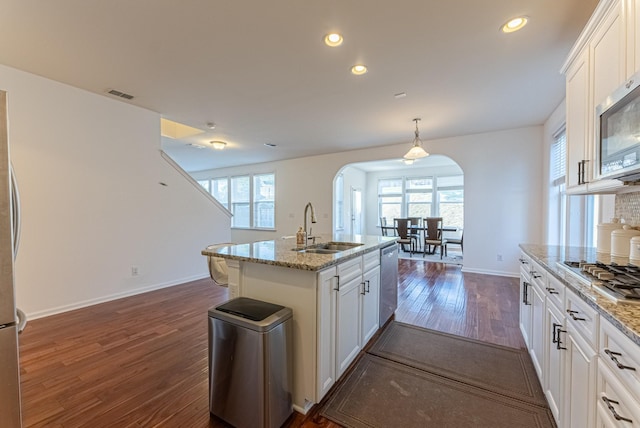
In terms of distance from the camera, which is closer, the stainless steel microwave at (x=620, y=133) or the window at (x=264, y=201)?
the stainless steel microwave at (x=620, y=133)

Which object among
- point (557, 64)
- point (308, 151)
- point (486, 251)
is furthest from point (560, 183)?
point (308, 151)

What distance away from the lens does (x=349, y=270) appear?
1.94 metres

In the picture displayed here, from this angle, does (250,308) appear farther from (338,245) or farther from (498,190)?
(498,190)

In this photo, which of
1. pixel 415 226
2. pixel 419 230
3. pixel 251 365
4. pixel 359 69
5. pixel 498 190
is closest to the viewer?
pixel 251 365

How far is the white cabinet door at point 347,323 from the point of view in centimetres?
181

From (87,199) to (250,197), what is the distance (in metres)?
5.08

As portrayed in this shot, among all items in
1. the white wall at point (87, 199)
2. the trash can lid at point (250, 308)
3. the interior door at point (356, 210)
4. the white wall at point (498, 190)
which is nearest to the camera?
the trash can lid at point (250, 308)

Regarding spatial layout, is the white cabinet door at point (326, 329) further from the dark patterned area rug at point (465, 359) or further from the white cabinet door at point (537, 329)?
the white cabinet door at point (537, 329)

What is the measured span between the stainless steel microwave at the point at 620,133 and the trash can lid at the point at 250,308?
1866mm

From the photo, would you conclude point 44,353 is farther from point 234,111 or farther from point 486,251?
point 486,251

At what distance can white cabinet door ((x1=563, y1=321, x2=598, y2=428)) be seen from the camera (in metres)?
0.99

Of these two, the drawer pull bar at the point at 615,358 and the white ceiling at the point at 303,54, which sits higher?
the white ceiling at the point at 303,54

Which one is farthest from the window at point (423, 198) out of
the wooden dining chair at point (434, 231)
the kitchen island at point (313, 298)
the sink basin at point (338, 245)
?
the kitchen island at point (313, 298)

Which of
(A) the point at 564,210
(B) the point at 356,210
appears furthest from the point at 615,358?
(B) the point at 356,210
